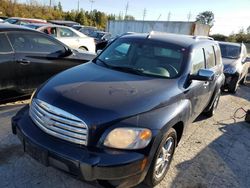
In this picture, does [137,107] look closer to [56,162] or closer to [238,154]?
[56,162]

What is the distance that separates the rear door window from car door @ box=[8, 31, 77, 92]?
94 millimetres

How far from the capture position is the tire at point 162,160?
2.85 meters

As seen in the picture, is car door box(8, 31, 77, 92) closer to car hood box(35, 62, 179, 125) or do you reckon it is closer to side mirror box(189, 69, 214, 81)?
car hood box(35, 62, 179, 125)

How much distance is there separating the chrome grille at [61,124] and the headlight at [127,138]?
0.24 metres

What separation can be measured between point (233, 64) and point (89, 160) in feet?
24.7

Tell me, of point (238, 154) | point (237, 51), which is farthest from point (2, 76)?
point (237, 51)

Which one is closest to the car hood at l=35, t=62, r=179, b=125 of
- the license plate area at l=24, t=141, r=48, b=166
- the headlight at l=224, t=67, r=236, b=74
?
the license plate area at l=24, t=141, r=48, b=166

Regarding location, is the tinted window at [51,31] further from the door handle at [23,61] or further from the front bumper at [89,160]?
the front bumper at [89,160]

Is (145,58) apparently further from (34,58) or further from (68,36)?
(68,36)

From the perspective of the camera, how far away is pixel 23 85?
509 centimetres

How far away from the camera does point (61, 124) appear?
2.63 metres

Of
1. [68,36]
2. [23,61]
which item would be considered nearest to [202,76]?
[23,61]

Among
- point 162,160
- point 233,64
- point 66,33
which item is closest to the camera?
point 162,160

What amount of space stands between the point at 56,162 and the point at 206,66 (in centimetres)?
307
